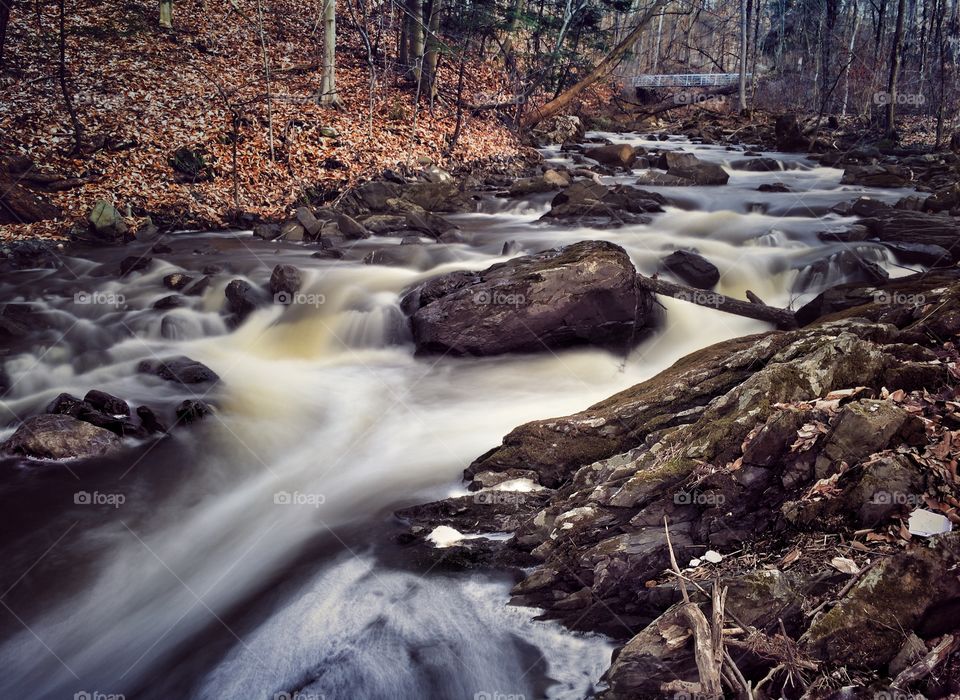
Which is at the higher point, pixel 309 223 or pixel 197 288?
pixel 309 223

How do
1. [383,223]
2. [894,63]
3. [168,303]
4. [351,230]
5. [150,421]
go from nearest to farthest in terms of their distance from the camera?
[150,421] → [168,303] → [351,230] → [383,223] → [894,63]

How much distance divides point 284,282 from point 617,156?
12.8 metres

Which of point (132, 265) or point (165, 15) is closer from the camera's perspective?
→ point (132, 265)

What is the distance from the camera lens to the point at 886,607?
2.35 meters

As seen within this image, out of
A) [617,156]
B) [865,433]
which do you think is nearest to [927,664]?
[865,433]

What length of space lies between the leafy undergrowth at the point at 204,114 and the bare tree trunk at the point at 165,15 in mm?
298

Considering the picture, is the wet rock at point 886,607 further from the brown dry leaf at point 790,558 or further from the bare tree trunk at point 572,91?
the bare tree trunk at point 572,91

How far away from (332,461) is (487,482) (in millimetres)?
2047

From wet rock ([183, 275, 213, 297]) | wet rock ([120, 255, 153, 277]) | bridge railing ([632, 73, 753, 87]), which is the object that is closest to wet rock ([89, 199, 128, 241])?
wet rock ([120, 255, 153, 277])

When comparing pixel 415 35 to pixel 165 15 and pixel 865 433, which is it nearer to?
pixel 165 15

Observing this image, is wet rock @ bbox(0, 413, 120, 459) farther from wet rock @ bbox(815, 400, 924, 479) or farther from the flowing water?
wet rock @ bbox(815, 400, 924, 479)

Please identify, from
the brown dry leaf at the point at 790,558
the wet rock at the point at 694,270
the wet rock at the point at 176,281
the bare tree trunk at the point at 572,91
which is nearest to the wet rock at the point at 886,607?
the brown dry leaf at the point at 790,558

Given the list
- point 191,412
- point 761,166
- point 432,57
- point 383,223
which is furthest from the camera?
point 761,166

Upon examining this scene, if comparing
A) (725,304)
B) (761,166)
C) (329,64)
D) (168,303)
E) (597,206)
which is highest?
(329,64)
